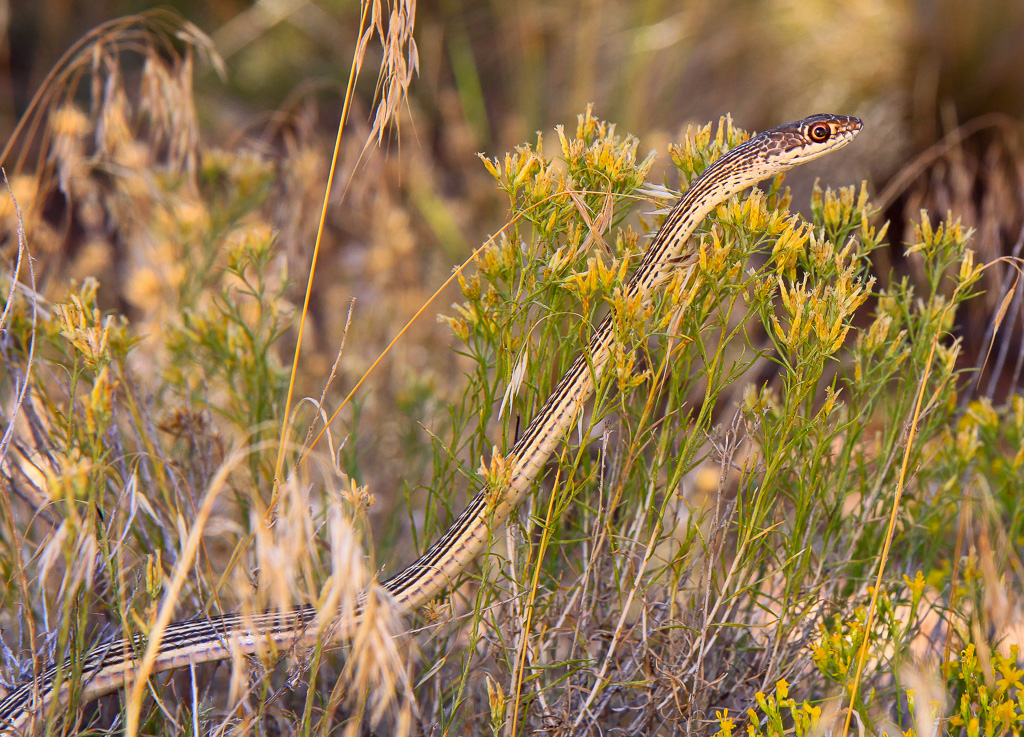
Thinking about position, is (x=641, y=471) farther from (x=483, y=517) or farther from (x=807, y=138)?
(x=807, y=138)

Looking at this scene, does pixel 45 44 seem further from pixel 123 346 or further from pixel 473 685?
pixel 473 685

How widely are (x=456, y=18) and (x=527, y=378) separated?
561 cm

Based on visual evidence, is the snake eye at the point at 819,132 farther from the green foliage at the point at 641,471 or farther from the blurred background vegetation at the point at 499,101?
the blurred background vegetation at the point at 499,101

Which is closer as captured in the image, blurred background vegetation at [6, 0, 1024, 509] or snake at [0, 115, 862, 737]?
snake at [0, 115, 862, 737]

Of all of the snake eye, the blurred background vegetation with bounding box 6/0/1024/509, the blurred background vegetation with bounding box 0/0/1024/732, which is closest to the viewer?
the snake eye

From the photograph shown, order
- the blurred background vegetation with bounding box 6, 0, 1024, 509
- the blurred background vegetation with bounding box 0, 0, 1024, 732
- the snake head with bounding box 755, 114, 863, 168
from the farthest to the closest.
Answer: the blurred background vegetation with bounding box 6, 0, 1024, 509, the blurred background vegetation with bounding box 0, 0, 1024, 732, the snake head with bounding box 755, 114, 863, 168

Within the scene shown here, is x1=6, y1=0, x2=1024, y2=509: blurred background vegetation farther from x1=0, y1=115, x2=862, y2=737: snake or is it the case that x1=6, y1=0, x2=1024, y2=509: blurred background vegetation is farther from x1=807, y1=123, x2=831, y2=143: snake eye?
x1=807, y1=123, x2=831, y2=143: snake eye

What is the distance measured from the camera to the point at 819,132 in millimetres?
1805

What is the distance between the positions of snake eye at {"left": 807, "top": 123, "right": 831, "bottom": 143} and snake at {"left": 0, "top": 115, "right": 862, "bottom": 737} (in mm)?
114

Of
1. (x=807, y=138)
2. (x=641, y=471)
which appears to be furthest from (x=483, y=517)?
(x=807, y=138)

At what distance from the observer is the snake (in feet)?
5.13

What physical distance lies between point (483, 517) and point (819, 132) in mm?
1131

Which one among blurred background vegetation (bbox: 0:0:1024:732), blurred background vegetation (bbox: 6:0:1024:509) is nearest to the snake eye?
blurred background vegetation (bbox: 0:0:1024:732)

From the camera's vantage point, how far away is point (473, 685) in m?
1.98
